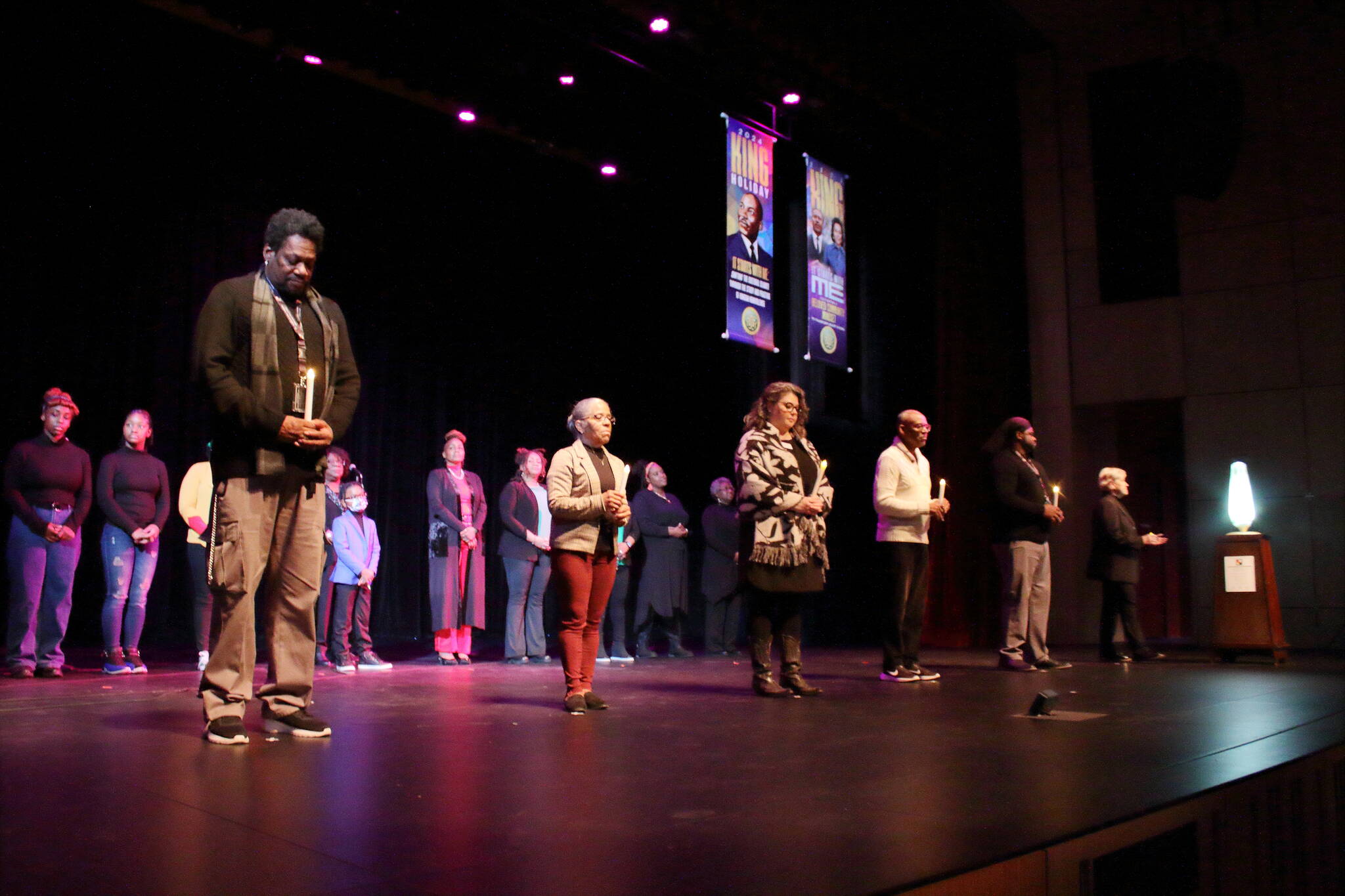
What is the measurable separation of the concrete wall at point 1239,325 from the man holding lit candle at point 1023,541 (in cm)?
373

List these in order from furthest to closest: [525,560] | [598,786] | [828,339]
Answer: [828,339] → [525,560] → [598,786]

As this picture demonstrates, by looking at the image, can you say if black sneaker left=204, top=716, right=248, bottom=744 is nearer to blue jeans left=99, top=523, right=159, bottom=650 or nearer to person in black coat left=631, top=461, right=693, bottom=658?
blue jeans left=99, top=523, right=159, bottom=650

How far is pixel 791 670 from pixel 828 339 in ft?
17.6

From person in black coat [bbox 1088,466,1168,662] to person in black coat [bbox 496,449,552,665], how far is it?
391cm

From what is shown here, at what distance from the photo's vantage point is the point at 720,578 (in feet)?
29.3

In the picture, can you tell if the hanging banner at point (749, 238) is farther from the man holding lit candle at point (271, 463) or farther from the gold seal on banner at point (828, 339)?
the man holding lit candle at point (271, 463)

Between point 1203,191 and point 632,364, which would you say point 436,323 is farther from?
point 1203,191

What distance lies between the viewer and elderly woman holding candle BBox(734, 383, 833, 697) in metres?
4.76

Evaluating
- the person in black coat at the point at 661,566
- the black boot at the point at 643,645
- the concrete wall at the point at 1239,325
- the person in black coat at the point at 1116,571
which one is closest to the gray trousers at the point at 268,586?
the black boot at the point at 643,645

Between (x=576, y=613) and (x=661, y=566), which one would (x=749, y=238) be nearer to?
(x=661, y=566)

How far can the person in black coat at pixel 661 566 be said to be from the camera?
8492 millimetres

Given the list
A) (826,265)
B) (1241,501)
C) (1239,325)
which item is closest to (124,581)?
(826,265)

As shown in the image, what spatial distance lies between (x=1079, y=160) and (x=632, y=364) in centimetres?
495

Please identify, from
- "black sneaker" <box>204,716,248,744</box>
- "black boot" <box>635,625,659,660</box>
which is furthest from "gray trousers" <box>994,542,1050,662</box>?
"black sneaker" <box>204,716,248,744</box>
